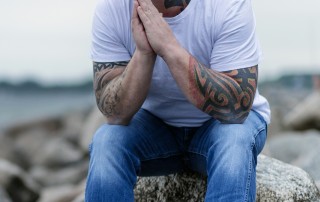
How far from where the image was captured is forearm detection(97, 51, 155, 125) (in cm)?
470

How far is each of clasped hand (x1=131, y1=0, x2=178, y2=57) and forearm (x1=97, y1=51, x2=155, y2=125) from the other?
59 millimetres

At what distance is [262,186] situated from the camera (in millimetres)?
5195

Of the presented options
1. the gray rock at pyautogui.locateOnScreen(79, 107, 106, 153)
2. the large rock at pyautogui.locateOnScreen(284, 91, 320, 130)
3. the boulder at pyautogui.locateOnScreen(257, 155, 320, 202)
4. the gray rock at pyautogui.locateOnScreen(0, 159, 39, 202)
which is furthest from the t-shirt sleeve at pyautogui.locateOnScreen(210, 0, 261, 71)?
the large rock at pyautogui.locateOnScreen(284, 91, 320, 130)

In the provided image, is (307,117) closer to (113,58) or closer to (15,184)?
(15,184)

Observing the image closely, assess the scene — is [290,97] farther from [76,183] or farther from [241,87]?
[241,87]

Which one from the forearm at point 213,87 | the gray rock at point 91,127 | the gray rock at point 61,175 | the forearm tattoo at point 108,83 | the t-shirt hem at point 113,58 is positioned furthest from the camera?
the gray rock at point 61,175

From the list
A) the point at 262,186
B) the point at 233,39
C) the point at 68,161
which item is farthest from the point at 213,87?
the point at 68,161

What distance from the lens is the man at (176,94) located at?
4559 millimetres

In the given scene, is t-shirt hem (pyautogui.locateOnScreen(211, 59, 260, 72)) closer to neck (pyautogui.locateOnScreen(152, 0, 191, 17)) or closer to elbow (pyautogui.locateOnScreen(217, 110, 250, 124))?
elbow (pyautogui.locateOnScreen(217, 110, 250, 124))

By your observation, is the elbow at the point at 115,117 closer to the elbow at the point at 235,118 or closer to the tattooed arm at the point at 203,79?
the tattooed arm at the point at 203,79

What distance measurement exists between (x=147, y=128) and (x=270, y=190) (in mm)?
823

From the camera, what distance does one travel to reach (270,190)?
17.0 ft

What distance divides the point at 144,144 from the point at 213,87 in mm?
534

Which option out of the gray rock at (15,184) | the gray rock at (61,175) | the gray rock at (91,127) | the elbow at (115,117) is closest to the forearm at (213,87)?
the elbow at (115,117)
